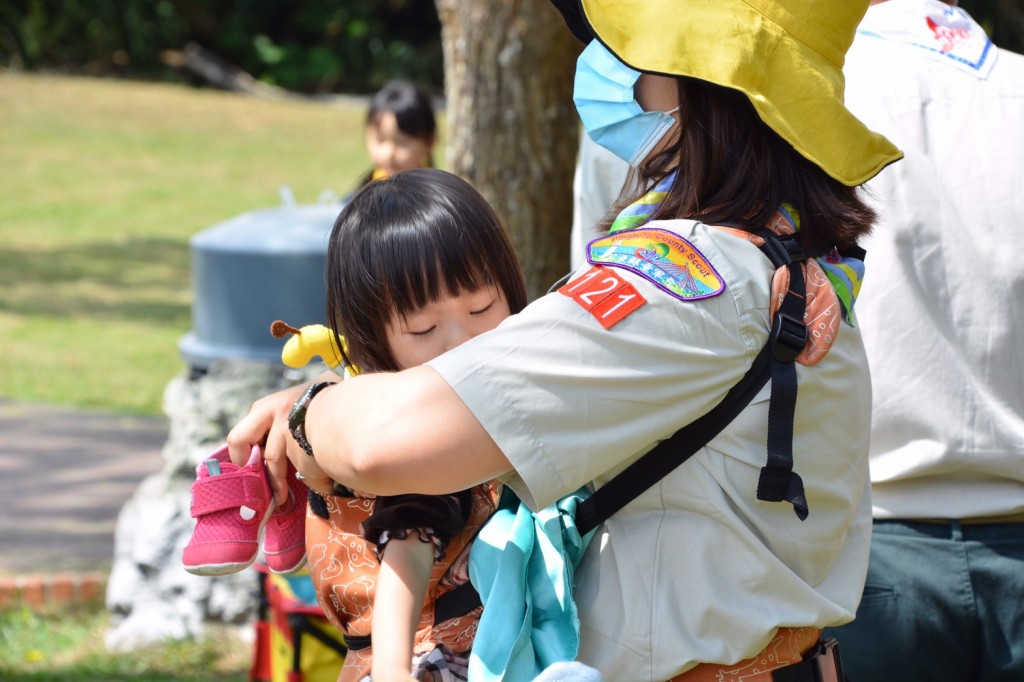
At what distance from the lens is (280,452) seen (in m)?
1.96

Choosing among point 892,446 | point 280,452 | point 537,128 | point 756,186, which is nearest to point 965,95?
point 892,446

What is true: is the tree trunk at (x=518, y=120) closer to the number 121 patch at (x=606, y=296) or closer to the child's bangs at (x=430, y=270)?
the child's bangs at (x=430, y=270)

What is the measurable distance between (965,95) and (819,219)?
0.73 metres

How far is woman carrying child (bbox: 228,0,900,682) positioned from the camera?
152 cm

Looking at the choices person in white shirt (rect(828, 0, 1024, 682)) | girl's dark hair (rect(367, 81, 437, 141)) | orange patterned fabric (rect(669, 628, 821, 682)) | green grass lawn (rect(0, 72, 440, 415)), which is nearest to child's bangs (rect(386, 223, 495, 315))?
orange patterned fabric (rect(669, 628, 821, 682))

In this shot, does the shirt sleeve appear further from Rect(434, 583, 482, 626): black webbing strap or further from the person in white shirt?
the person in white shirt

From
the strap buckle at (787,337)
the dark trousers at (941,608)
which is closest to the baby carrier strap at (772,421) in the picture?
the strap buckle at (787,337)

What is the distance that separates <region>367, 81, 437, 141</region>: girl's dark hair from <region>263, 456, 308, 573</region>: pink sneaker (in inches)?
160

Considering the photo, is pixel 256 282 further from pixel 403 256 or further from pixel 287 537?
pixel 403 256

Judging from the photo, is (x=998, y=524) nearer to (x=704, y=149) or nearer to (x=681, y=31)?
(x=704, y=149)

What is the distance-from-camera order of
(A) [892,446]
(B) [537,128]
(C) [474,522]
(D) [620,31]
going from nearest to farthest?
1. (D) [620,31]
2. (C) [474,522]
3. (A) [892,446]
4. (B) [537,128]

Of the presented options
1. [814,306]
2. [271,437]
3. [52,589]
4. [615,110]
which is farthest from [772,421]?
[52,589]

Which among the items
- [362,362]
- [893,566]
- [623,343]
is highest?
[623,343]

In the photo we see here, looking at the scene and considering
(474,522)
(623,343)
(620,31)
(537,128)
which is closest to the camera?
(623,343)
